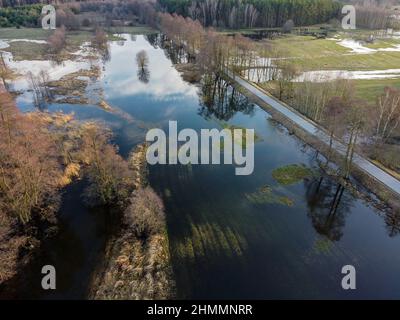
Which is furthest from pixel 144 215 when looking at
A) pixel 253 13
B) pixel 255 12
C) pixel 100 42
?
pixel 255 12

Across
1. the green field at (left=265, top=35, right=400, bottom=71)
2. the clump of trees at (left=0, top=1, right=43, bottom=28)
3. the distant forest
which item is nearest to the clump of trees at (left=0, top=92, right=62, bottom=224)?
the green field at (left=265, top=35, right=400, bottom=71)

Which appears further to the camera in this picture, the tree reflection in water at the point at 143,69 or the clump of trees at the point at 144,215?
the tree reflection in water at the point at 143,69

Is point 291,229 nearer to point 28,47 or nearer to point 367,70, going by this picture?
point 367,70

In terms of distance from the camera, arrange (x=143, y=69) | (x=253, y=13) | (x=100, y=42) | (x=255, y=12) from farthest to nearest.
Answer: (x=255, y=12), (x=253, y=13), (x=100, y=42), (x=143, y=69)

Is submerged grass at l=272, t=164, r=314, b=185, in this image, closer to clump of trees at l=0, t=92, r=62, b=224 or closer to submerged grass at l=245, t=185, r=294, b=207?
submerged grass at l=245, t=185, r=294, b=207

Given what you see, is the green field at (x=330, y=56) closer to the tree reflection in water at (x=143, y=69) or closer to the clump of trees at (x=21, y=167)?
the tree reflection in water at (x=143, y=69)

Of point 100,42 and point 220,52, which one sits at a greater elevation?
point 100,42

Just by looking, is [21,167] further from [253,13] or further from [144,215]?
[253,13]

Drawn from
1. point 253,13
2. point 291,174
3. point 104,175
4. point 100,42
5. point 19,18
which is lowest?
point 291,174

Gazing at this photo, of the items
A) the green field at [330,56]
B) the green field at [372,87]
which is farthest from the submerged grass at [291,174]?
the green field at [330,56]
